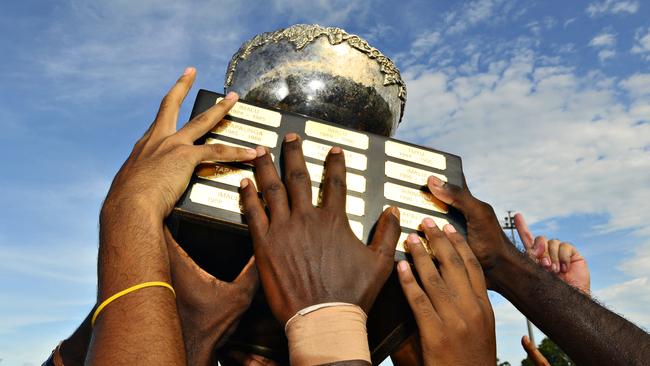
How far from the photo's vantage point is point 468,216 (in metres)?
1.98

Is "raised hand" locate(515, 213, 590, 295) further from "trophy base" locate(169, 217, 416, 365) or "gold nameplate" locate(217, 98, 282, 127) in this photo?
"gold nameplate" locate(217, 98, 282, 127)

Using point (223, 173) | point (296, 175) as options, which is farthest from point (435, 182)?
point (223, 173)

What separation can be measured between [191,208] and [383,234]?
26.1 inches

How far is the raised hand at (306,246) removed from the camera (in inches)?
56.9

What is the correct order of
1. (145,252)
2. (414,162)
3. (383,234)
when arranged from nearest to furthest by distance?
(145,252) < (383,234) < (414,162)

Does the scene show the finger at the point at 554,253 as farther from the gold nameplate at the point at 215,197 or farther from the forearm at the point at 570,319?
the gold nameplate at the point at 215,197

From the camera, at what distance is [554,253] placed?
118 inches

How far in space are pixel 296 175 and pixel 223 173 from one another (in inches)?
11.1

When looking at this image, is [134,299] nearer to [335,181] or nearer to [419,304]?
[335,181]

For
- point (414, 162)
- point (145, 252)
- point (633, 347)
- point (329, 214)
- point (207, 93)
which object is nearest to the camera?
point (145, 252)

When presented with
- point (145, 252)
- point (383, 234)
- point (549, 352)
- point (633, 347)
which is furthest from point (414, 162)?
point (549, 352)

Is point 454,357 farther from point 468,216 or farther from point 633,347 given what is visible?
point 633,347

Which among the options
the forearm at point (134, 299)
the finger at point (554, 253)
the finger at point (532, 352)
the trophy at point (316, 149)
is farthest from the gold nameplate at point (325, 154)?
the finger at point (532, 352)

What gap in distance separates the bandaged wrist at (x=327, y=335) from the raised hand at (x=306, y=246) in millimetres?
40
